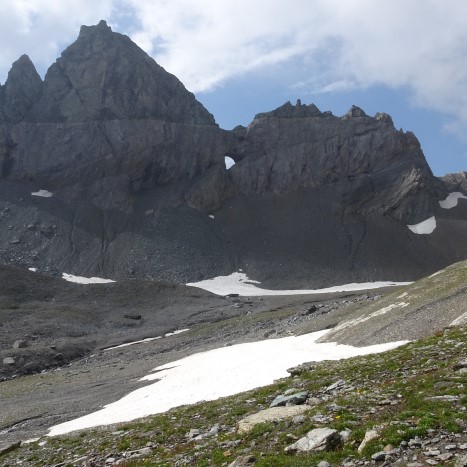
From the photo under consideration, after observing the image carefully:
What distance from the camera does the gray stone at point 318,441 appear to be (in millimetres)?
13180

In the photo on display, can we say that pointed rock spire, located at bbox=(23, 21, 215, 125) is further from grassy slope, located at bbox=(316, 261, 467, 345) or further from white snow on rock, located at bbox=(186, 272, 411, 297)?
grassy slope, located at bbox=(316, 261, 467, 345)

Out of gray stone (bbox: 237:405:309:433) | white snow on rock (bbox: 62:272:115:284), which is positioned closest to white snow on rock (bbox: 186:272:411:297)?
white snow on rock (bbox: 62:272:115:284)

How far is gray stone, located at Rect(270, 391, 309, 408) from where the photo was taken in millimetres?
18966

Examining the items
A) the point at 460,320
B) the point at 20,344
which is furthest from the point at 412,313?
the point at 20,344

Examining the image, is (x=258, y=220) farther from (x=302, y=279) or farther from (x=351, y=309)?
(x=351, y=309)

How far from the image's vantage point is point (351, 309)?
59.7 meters

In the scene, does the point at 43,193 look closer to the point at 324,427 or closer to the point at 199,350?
the point at 199,350

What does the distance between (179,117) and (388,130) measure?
66.5m

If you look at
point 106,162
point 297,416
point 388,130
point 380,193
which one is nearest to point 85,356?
point 297,416

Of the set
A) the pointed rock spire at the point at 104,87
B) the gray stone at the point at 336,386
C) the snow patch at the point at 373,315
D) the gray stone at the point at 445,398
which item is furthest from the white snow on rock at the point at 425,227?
the gray stone at the point at 445,398

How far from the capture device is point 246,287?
127250 millimetres

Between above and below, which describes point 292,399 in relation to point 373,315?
below

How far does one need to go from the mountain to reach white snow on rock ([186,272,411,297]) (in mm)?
3512

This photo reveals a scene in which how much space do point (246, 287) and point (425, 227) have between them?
60616 millimetres
